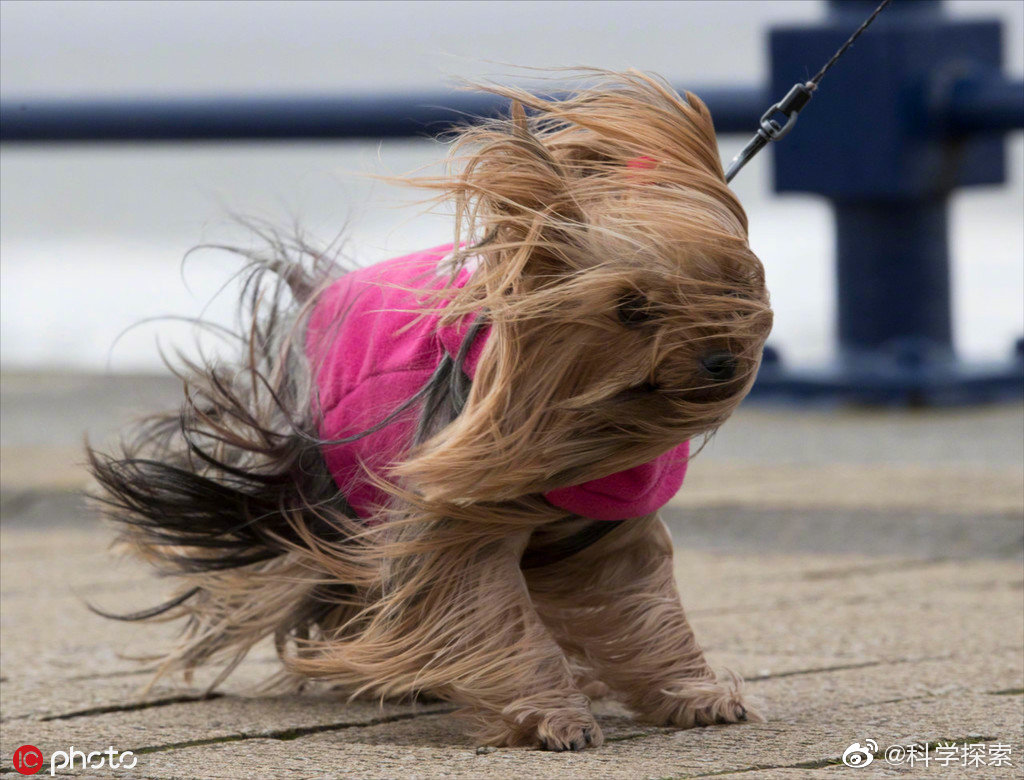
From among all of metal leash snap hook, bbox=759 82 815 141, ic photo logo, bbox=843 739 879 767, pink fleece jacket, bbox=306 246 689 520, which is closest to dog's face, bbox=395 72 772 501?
pink fleece jacket, bbox=306 246 689 520

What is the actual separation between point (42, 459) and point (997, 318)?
8770 millimetres

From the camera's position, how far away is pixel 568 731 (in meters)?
2.30

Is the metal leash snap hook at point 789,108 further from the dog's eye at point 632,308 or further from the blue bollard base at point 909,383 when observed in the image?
the blue bollard base at point 909,383

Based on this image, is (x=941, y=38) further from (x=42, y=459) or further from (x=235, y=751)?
(x=235, y=751)

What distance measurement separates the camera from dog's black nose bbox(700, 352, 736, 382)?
2049mm

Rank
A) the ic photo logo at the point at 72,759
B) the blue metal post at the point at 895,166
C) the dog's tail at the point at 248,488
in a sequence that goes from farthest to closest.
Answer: the blue metal post at the point at 895,166 → the dog's tail at the point at 248,488 → the ic photo logo at the point at 72,759

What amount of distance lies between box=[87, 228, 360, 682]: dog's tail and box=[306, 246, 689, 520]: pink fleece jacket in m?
0.06

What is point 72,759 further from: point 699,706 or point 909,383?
point 909,383

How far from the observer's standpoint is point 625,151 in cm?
216

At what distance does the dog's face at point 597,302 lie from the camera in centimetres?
204

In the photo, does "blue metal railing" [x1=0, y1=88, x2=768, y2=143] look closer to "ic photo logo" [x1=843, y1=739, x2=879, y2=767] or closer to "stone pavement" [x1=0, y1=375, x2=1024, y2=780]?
"stone pavement" [x1=0, y1=375, x2=1024, y2=780]

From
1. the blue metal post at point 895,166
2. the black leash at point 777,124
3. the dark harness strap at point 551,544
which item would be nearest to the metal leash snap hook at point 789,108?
the black leash at point 777,124

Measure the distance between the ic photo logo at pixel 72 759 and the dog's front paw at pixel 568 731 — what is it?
596 millimetres

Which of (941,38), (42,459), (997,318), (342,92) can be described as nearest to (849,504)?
(941,38)
